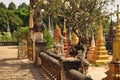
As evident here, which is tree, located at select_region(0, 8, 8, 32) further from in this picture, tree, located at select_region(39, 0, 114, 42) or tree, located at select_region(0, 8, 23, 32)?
tree, located at select_region(39, 0, 114, 42)

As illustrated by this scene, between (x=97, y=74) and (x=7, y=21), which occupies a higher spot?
(x=7, y=21)

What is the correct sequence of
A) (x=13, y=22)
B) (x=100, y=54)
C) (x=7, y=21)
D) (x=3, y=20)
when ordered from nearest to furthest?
1. (x=100, y=54)
2. (x=3, y=20)
3. (x=7, y=21)
4. (x=13, y=22)

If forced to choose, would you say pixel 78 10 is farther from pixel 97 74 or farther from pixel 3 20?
pixel 3 20

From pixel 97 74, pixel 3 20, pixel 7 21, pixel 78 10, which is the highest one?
pixel 3 20

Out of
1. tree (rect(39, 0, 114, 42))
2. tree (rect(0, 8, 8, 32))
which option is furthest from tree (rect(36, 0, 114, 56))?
tree (rect(0, 8, 8, 32))

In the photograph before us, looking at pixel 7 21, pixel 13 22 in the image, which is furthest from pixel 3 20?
pixel 13 22

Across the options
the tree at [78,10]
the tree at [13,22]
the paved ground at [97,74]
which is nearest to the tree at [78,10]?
the tree at [78,10]

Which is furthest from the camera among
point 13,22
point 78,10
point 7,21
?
point 13,22

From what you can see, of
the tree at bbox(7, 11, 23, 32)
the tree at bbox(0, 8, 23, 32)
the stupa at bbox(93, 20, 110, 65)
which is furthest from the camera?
the tree at bbox(7, 11, 23, 32)

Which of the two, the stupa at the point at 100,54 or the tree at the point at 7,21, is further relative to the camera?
the tree at the point at 7,21

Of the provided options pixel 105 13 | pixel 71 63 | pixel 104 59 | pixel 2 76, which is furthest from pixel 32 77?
pixel 104 59

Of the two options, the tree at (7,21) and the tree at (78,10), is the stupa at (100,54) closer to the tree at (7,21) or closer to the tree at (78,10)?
the tree at (78,10)

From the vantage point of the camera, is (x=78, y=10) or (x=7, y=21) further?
(x=7, y=21)

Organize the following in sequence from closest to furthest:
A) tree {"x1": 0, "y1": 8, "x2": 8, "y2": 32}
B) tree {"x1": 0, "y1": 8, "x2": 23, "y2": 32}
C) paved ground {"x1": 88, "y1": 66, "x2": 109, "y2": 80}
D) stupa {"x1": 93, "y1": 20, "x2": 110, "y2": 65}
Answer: paved ground {"x1": 88, "y1": 66, "x2": 109, "y2": 80} → stupa {"x1": 93, "y1": 20, "x2": 110, "y2": 65} → tree {"x1": 0, "y1": 8, "x2": 8, "y2": 32} → tree {"x1": 0, "y1": 8, "x2": 23, "y2": 32}
